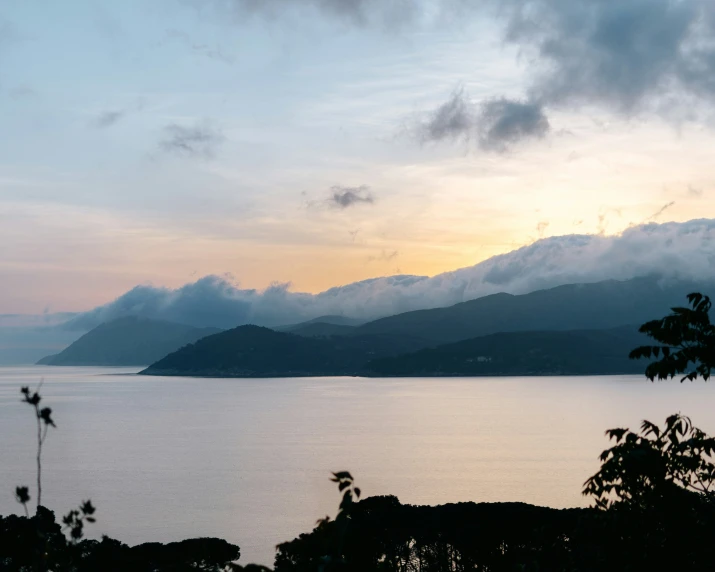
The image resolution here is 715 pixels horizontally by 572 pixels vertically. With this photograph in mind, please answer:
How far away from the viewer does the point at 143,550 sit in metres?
43.3

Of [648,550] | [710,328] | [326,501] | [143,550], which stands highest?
[710,328]

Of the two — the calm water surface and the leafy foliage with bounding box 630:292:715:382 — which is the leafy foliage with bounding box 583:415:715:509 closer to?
the leafy foliage with bounding box 630:292:715:382

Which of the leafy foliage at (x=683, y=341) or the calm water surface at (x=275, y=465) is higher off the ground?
the leafy foliage at (x=683, y=341)

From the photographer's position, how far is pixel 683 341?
1102cm

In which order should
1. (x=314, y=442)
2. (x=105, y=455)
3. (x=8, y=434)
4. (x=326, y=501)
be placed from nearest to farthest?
1. (x=326, y=501)
2. (x=105, y=455)
3. (x=314, y=442)
4. (x=8, y=434)

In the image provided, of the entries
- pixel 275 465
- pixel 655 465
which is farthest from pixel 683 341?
pixel 275 465

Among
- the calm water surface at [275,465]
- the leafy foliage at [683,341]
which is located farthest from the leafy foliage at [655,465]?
the calm water surface at [275,465]

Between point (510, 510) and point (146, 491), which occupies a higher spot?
point (510, 510)

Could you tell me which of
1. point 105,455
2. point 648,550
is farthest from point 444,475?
point 648,550

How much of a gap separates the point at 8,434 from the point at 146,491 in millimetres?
89081

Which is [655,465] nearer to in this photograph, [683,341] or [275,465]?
[683,341]

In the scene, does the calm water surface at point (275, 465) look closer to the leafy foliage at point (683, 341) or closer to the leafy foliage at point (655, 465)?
the leafy foliage at point (655, 465)

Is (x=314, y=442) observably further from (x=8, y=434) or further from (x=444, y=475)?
(x=8, y=434)

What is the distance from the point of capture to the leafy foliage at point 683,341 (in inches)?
423
